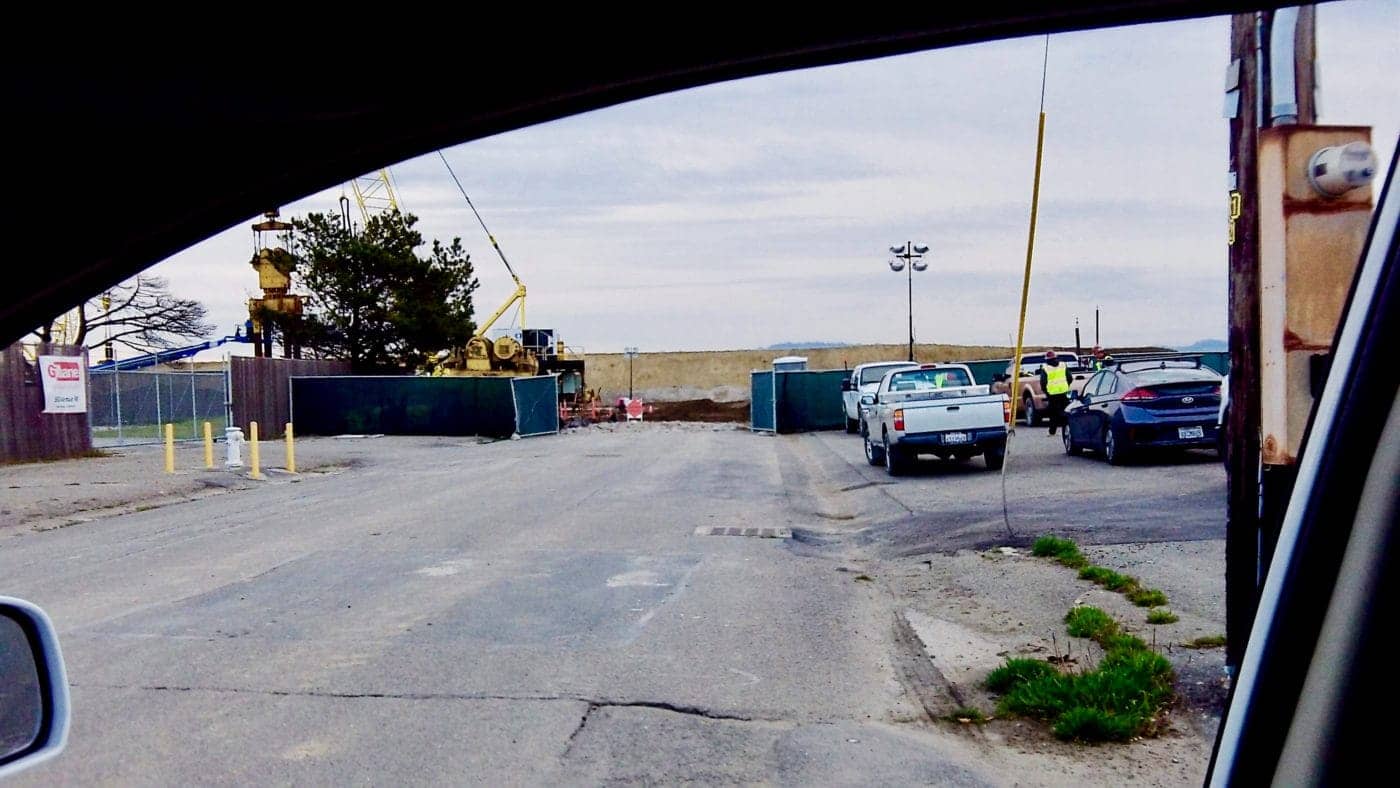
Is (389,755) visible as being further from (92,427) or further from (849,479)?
(92,427)

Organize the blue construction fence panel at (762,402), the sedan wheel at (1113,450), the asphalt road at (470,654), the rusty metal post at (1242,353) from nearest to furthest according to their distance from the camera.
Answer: the asphalt road at (470,654) < the rusty metal post at (1242,353) < the sedan wheel at (1113,450) < the blue construction fence panel at (762,402)

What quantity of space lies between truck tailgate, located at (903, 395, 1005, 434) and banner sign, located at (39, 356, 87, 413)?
17263mm

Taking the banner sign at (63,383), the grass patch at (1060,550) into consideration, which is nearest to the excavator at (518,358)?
the banner sign at (63,383)

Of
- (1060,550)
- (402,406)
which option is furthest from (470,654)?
(402,406)

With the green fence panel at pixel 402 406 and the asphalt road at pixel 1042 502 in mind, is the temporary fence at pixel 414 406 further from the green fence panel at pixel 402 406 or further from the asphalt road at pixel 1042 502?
the asphalt road at pixel 1042 502

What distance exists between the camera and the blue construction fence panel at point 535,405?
3625 centimetres

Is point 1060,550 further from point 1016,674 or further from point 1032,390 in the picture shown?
point 1032,390

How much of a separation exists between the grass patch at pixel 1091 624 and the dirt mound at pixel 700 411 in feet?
163

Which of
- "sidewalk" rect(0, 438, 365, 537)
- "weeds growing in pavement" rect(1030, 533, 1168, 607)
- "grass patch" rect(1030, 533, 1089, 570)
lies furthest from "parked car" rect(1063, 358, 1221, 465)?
"sidewalk" rect(0, 438, 365, 537)

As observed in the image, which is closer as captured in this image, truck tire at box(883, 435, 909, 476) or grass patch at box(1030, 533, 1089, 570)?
grass patch at box(1030, 533, 1089, 570)

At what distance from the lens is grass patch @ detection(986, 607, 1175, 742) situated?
17.0 feet

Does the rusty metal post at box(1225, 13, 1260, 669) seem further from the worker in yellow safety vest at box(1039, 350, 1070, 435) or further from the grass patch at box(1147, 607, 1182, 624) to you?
the worker in yellow safety vest at box(1039, 350, 1070, 435)

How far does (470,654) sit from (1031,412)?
79.6 ft

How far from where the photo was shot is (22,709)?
7.25 feet
